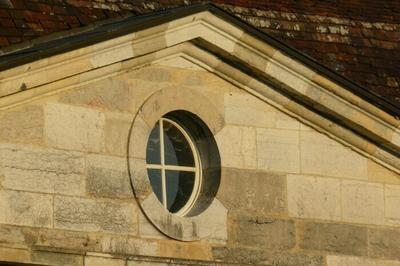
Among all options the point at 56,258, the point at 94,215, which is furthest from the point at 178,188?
the point at 56,258

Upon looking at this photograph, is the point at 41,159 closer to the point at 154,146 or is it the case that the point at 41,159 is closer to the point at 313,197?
the point at 154,146

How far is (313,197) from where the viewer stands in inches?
883

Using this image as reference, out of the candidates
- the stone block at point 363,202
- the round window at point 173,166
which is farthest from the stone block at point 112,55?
the stone block at point 363,202

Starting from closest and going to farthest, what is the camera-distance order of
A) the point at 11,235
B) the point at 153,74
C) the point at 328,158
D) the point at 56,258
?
the point at 11,235
the point at 56,258
the point at 153,74
the point at 328,158

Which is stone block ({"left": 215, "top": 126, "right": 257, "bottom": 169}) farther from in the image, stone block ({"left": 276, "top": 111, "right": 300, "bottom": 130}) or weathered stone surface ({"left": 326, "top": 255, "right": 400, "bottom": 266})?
→ weathered stone surface ({"left": 326, "top": 255, "right": 400, "bottom": 266})

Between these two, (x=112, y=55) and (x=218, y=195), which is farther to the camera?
(x=218, y=195)

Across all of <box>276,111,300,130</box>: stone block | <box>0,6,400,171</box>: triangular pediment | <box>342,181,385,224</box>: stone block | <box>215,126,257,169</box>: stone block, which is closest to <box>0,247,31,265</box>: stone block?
<box>0,6,400,171</box>: triangular pediment

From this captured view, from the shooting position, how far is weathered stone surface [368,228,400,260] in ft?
74.2

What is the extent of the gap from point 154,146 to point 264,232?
1199 millimetres

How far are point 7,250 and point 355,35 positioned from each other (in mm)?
4908

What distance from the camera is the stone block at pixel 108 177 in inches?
835

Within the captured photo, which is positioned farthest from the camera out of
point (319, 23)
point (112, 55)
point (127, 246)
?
point (319, 23)

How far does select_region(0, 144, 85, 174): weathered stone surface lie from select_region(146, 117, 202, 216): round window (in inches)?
33.3

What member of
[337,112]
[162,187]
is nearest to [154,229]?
[162,187]
